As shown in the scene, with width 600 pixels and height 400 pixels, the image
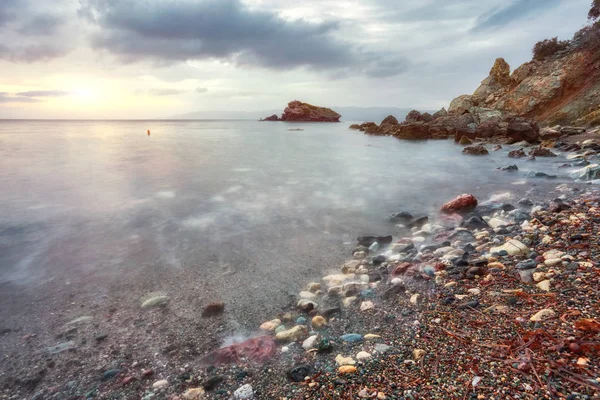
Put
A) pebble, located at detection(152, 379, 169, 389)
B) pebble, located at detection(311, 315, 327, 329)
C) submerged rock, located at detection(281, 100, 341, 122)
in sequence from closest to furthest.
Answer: pebble, located at detection(152, 379, 169, 389) < pebble, located at detection(311, 315, 327, 329) < submerged rock, located at detection(281, 100, 341, 122)

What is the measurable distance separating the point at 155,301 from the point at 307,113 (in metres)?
116

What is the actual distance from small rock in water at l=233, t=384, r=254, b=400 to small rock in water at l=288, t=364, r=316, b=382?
1.17ft

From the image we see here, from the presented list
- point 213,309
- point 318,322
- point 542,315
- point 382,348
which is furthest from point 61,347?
point 542,315

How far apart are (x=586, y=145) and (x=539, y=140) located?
6.33 metres

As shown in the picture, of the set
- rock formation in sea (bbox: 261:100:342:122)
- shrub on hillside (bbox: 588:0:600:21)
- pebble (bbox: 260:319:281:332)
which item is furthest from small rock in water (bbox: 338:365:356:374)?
rock formation in sea (bbox: 261:100:342:122)

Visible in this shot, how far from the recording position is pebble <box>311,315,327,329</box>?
3.50m

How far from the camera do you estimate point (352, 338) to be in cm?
314

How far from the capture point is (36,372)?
3047 millimetres

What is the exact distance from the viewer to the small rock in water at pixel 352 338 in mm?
3111

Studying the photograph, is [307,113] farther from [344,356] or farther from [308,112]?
[344,356]

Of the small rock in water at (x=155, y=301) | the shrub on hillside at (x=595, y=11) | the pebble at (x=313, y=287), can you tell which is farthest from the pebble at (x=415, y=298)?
the shrub on hillside at (x=595, y=11)

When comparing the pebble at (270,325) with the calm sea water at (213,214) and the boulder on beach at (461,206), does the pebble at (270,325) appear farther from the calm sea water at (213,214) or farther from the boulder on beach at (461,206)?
the boulder on beach at (461,206)

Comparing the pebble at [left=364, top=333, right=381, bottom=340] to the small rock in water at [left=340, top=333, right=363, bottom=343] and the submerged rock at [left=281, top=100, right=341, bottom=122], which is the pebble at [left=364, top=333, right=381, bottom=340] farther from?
the submerged rock at [left=281, top=100, right=341, bottom=122]

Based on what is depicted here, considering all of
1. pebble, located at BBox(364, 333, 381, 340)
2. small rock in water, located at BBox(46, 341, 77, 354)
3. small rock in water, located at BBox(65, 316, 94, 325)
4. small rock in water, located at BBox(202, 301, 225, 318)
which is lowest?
small rock in water, located at BBox(46, 341, 77, 354)
